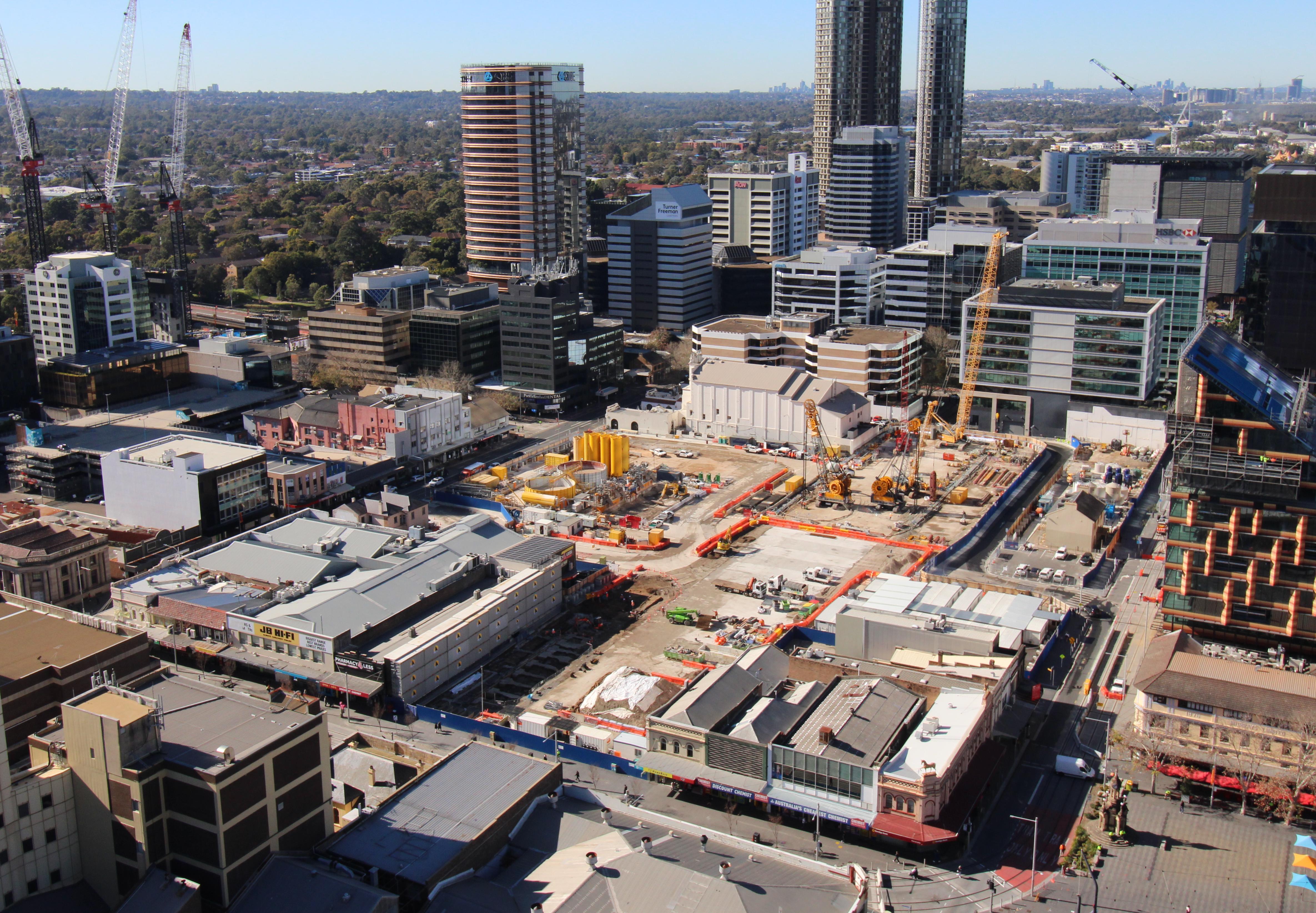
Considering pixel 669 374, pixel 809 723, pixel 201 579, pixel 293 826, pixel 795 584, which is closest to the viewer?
pixel 293 826

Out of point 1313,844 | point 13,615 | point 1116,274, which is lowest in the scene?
point 1313,844

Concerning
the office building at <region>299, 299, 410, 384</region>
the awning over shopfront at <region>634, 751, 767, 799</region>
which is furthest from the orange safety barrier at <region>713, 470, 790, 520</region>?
the office building at <region>299, 299, 410, 384</region>

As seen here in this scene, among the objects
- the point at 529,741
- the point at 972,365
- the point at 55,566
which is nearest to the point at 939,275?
the point at 972,365

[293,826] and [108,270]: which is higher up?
[108,270]

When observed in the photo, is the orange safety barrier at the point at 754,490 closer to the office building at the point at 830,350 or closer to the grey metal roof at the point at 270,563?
the office building at the point at 830,350

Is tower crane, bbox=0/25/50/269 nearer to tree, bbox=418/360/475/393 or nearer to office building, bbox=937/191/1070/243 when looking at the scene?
tree, bbox=418/360/475/393

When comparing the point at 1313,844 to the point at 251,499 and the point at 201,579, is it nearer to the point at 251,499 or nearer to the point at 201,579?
the point at 201,579

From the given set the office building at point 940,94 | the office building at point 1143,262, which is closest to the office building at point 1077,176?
the office building at point 940,94

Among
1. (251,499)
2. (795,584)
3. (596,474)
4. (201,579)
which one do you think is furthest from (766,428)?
(201,579)
